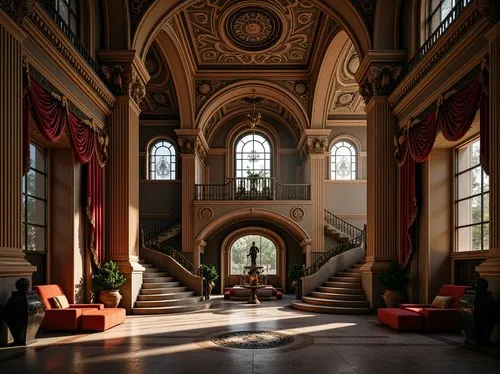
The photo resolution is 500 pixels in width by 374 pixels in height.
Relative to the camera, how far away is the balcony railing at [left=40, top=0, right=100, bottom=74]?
31.0ft

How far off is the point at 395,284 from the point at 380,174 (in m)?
2.77

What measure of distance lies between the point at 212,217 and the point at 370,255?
9.09 meters

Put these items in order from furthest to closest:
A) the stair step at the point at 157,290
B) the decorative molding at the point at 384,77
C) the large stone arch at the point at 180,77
A: the large stone arch at the point at 180,77
the stair step at the point at 157,290
the decorative molding at the point at 384,77

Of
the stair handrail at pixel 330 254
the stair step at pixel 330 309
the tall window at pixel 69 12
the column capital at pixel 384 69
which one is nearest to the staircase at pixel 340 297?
the stair step at pixel 330 309

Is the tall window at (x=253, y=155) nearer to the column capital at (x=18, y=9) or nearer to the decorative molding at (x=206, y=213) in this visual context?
the decorative molding at (x=206, y=213)

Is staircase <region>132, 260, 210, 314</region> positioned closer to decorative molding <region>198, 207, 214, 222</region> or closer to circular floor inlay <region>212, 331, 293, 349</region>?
circular floor inlay <region>212, 331, 293, 349</region>

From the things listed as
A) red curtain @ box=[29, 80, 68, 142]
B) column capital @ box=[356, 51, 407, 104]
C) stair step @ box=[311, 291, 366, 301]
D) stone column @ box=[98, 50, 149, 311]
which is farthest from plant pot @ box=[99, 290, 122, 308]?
column capital @ box=[356, 51, 407, 104]

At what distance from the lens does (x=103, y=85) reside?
1194cm

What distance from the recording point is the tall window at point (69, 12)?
10562 mm

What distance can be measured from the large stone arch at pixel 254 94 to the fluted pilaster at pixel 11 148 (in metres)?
12.8

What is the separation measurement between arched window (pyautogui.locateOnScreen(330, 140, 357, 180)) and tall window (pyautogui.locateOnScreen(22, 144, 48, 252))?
14.3 meters

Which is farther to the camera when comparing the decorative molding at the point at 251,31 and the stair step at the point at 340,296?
the decorative molding at the point at 251,31

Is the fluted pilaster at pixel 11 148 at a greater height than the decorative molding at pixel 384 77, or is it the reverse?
the decorative molding at pixel 384 77

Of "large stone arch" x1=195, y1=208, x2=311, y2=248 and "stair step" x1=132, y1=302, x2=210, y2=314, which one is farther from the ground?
"large stone arch" x1=195, y1=208, x2=311, y2=248
